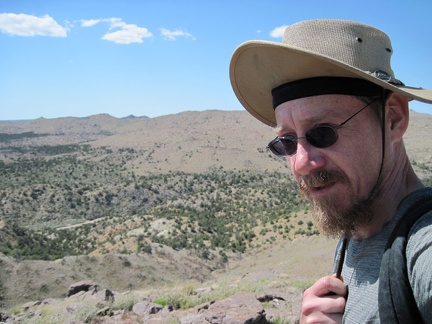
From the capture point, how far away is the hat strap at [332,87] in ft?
6.07

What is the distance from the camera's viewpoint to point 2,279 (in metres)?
17.8

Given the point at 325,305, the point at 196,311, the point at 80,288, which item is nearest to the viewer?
the point at 325,305

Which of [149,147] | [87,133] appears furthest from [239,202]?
[87,133]

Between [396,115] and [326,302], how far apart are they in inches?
35.8

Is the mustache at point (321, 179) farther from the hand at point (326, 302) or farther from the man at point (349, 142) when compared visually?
the hand at point (326, 302)

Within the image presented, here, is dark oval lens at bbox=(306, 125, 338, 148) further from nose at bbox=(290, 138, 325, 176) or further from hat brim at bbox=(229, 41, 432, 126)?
hat brim at bbox=(229, 41, 432, 126)

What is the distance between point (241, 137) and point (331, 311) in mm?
90309

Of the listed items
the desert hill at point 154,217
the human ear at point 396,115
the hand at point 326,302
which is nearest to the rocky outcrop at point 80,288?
the desert hill at point 154,217

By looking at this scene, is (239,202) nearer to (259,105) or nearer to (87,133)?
(259,105)

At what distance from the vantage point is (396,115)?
1.90 meters

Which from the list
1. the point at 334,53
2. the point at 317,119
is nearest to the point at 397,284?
the point at 317,119

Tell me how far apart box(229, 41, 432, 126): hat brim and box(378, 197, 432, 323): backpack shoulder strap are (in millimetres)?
618

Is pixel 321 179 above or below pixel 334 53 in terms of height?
below

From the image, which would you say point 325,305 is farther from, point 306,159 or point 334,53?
point 334,53
